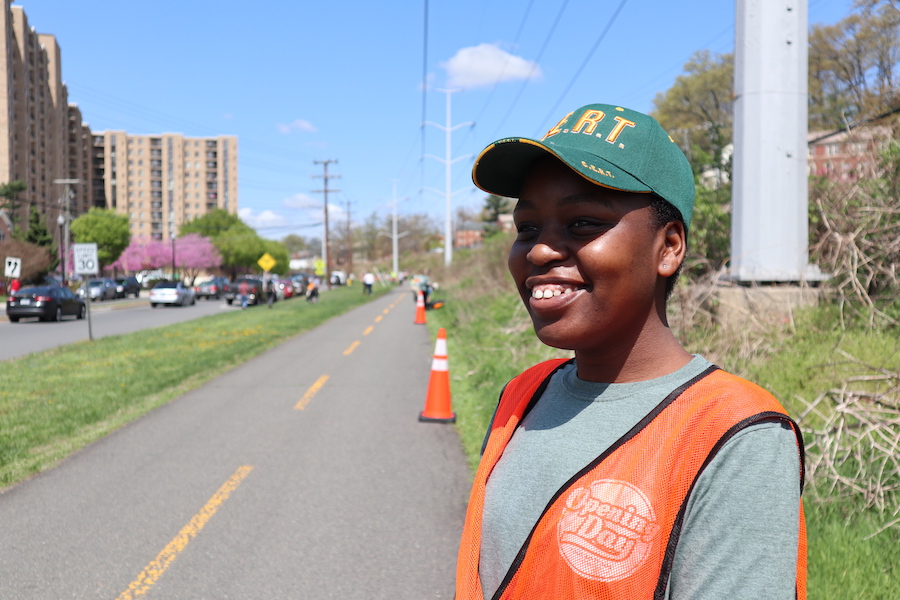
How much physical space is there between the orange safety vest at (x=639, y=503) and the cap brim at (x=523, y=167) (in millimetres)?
412

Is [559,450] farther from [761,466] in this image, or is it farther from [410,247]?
[410,247]

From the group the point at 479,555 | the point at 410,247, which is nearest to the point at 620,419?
the point at 479,555

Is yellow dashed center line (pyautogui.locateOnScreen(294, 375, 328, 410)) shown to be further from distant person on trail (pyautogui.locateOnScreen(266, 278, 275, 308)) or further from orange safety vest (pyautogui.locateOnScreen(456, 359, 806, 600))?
distant person on trail (pyautogui.locateOnScreen(266, 278, 275, 308))

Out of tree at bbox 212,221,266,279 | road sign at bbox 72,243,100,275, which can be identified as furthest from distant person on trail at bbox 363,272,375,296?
tree at bbox 212,221,266,279

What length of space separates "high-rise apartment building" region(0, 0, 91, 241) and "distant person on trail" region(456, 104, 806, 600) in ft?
283

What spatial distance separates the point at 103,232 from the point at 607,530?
89677 millimetres

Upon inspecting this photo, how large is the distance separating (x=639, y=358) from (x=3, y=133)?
10314 centimetres

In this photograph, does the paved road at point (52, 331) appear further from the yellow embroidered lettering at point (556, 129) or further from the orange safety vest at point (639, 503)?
the orange safety vest at point (639, 503)

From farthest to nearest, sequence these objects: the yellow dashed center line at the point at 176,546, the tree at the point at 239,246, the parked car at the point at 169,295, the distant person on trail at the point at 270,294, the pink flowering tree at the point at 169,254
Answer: the tree at the point at 239,246
the pink flowering tree at the point at 169,254
the parked car at the point at 169,295
the distant person on trail at the point at 270,294
the yellow dashed center line at the point at 176,546

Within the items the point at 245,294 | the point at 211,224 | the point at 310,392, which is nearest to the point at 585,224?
the point at 310,392

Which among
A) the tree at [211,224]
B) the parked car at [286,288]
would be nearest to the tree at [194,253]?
the tree at [211,224]

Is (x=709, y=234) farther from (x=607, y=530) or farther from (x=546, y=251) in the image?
(x=607, y=530)

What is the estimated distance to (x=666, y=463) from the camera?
46.2 inches

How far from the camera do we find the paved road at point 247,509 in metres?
4.12
